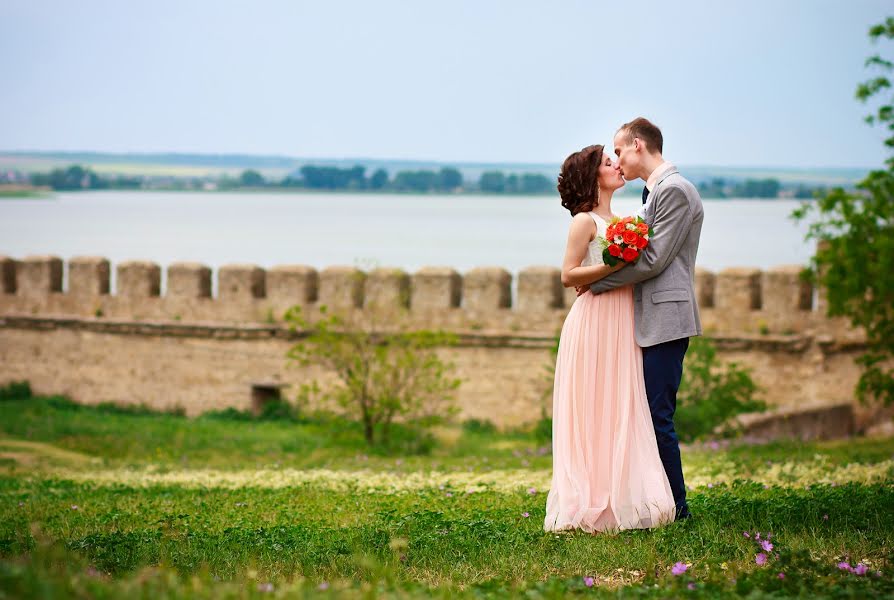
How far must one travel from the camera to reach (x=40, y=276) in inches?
903

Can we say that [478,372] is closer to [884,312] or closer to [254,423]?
[254,423]

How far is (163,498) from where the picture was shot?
9.37 metres

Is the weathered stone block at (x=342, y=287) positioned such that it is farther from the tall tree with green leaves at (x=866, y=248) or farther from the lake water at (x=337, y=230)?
the tall tree with green leaves at (x=866, y=248)

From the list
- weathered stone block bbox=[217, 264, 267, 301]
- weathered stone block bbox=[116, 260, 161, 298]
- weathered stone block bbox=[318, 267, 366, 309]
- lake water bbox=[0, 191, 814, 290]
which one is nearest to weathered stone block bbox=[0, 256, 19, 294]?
lake water bbox=[0, 191, 814, 290]

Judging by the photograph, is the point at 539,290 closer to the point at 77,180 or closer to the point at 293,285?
the point at 293,285

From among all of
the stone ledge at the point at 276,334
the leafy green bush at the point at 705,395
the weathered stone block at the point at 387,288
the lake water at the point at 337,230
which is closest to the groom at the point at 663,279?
the leafy green bush at the point at 705,395

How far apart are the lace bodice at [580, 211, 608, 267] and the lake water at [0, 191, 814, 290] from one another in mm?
11157

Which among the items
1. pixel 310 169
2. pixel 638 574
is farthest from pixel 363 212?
pixel 638 574

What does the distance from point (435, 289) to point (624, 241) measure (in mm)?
13776

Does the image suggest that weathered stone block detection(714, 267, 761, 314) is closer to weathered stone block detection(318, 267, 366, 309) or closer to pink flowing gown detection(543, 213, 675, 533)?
weathered stone block detection(318, 267, 366, 309)

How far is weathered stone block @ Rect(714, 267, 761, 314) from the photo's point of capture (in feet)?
63.1

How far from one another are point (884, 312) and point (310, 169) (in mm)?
23045

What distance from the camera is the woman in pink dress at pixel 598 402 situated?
6.77 m

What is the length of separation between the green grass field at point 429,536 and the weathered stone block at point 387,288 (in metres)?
8.17
